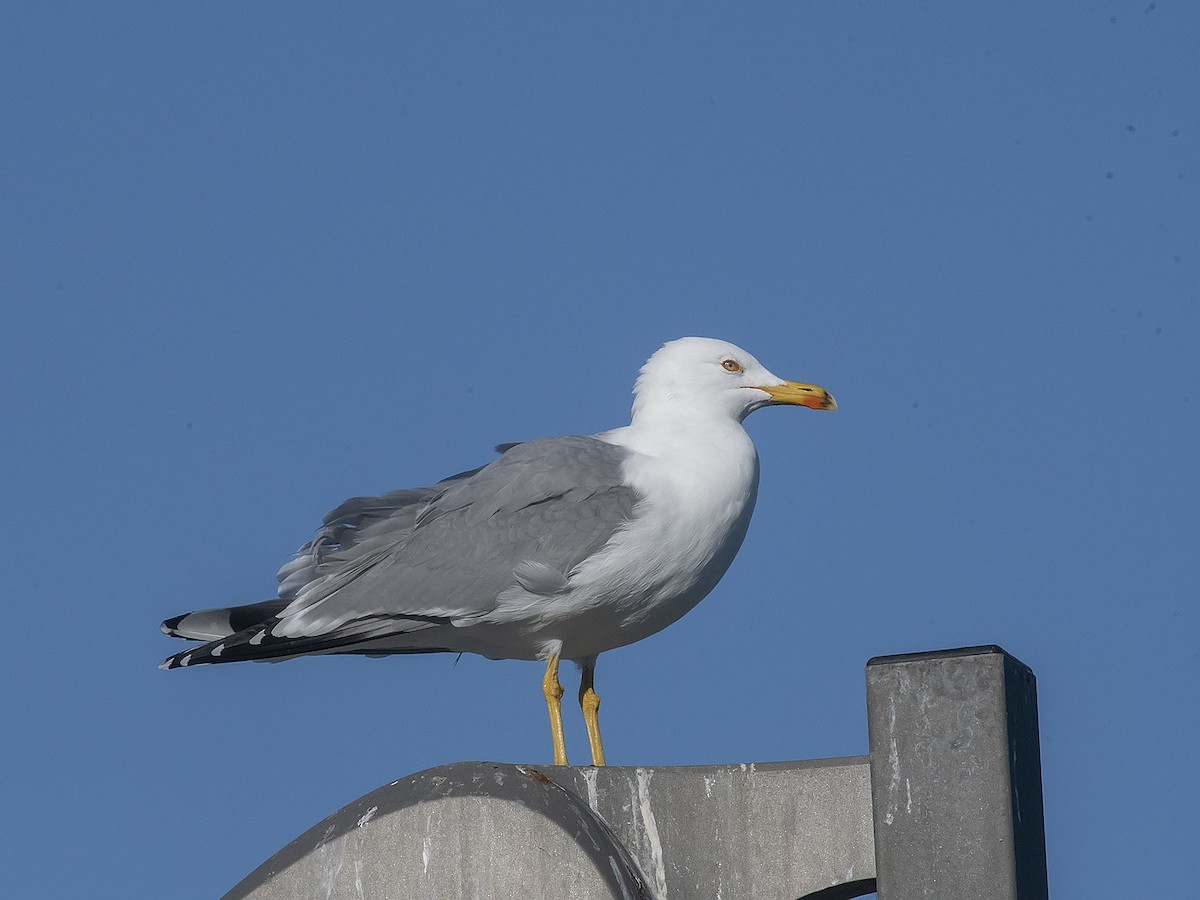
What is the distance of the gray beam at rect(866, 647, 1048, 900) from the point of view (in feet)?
18.7

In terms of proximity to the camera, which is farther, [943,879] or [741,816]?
[741,816]

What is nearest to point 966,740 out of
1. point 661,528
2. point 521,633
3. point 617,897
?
point 617,897

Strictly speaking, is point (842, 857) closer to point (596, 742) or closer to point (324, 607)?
point (596, 742)

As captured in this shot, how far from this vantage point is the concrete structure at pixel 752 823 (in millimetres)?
5800

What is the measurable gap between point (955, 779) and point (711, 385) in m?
3.36

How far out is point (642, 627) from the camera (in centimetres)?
790

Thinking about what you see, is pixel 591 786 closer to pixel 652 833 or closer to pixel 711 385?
pixel 652 833

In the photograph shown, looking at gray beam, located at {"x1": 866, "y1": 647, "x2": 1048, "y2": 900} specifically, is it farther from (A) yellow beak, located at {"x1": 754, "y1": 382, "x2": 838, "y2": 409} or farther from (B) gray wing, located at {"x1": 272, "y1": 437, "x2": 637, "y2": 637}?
(A) yellow beak, located at {"x1": 754, "y1": 382, "x2": 838, "y2": 409}

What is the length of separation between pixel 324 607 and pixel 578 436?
1540 mm

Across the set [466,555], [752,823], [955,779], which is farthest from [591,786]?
[466,555]

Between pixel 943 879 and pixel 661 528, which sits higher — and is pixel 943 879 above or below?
below

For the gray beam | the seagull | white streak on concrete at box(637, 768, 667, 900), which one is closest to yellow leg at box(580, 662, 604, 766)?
the seagull

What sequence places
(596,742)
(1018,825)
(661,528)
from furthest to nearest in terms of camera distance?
1. (596,742)
2. (661,528)
3. (1018,825)

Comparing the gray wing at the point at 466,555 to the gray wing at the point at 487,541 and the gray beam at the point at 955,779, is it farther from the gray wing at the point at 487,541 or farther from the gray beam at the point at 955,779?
the gray beam at the point at 955,779
